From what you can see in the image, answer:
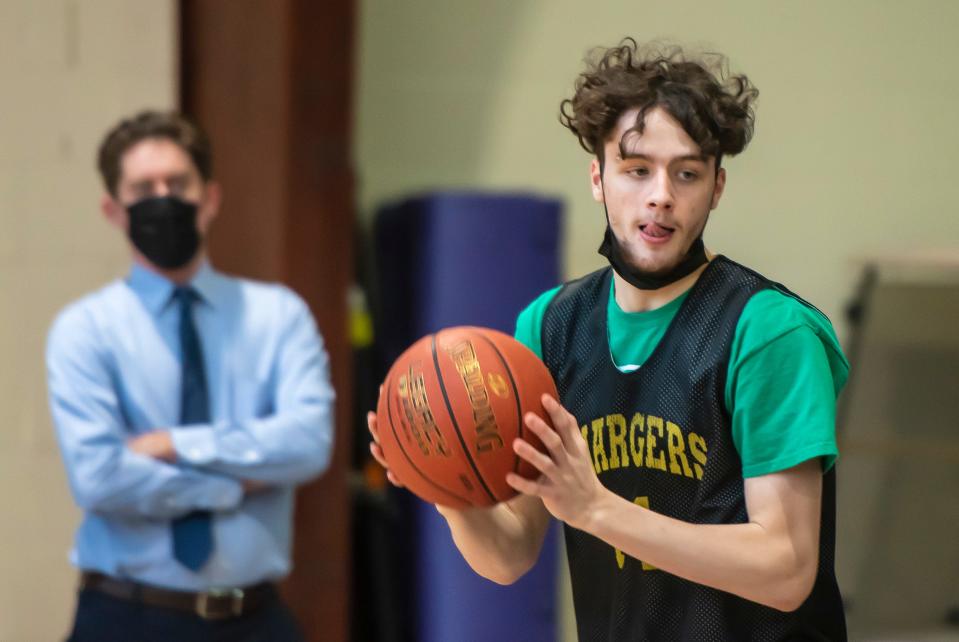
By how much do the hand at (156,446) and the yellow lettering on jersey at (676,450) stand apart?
5.05 ft

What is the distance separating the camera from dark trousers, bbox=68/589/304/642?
8.58 ft

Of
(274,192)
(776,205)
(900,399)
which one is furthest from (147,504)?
(900,399)

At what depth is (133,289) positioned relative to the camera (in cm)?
284

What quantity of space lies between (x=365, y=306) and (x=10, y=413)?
3.84ft

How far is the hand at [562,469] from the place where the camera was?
51.7 inches

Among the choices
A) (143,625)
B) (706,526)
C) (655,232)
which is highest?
(655,232)

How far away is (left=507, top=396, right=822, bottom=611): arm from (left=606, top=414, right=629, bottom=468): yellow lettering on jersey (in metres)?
0.13

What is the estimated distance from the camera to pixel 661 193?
134 cm

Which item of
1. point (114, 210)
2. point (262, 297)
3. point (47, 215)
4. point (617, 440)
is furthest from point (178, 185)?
point (617, 440)

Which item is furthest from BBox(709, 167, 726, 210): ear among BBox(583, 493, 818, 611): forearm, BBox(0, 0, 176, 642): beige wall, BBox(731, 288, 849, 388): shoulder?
BBox(0, 0, 176, 642): beige wall

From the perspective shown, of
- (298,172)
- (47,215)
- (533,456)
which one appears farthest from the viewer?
(47,215)

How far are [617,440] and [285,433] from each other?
1398mm

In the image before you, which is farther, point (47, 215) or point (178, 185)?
point (47, 215)

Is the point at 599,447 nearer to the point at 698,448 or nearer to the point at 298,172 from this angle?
the point at 698,448
